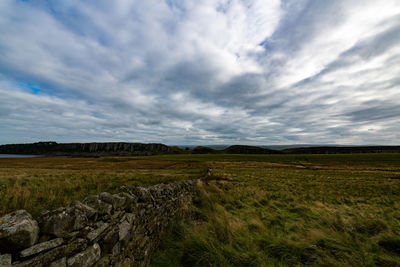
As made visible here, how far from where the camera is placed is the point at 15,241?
164 cm

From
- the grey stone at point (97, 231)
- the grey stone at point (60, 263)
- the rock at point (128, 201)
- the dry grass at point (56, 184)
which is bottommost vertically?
the dry grass at point (56, 184)

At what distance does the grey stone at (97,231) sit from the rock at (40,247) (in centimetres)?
50

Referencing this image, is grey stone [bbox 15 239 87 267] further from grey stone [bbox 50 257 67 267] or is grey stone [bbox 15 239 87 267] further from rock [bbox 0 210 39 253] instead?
rock [bbox 0 210 39 253]

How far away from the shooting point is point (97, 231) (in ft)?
8.66

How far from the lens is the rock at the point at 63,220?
1986mm

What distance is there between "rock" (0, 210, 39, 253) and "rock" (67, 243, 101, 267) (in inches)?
23.9

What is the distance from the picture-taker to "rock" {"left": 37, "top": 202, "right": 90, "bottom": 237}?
1.99m

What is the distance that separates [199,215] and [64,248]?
5.55 m

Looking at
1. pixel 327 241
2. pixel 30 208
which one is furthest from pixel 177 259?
pixel 327 241

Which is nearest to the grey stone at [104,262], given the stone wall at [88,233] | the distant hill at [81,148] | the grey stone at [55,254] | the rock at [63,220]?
the stone wall at [88,233]

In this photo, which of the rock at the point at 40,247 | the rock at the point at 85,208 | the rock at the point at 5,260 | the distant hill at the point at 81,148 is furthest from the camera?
the distant hill at the point at 81,148

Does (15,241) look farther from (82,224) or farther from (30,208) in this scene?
(30,208)

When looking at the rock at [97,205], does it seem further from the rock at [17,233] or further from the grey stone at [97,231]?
the rock at [17,233]

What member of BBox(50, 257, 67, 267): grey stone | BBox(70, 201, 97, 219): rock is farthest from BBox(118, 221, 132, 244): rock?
BBox(50, 257, 67, 267): grey stone
